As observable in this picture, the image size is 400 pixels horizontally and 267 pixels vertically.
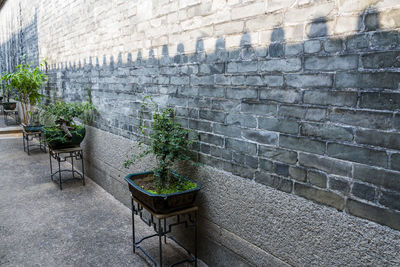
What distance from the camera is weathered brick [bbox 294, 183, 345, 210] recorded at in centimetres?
181

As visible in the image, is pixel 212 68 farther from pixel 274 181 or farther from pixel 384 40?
pixel 384 40

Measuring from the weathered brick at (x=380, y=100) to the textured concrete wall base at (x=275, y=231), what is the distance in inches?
24.7

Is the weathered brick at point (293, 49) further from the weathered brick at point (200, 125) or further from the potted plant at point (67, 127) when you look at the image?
the potted plant at point (67, 127)

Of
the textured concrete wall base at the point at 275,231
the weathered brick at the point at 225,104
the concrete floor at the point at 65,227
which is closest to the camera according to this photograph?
the textured concrete wall base at the point at 275,231

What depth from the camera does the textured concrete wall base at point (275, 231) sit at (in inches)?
66.9

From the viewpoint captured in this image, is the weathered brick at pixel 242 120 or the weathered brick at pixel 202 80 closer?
the weathered brick at pixel 242 120

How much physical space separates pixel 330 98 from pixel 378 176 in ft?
1.62

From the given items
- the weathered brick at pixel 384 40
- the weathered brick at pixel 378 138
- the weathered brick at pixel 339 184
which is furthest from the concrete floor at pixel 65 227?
the weathered brick at pixel 384 40

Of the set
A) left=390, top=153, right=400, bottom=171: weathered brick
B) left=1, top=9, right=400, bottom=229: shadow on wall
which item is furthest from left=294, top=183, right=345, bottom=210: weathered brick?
left=390, top=153, right=400, bottom=171: weathered brick

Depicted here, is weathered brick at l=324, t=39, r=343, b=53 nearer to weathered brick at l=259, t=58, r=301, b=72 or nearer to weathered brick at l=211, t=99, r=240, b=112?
weathered brick at l=259, t=58, r=301, b=72

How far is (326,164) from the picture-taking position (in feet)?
6.04

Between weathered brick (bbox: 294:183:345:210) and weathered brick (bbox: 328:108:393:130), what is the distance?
444 millimetres

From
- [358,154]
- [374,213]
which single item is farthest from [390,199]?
[358,154]

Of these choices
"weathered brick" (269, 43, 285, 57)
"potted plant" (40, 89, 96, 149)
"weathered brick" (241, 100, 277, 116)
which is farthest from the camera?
"potted plant" (40, 89, 96, 149)
